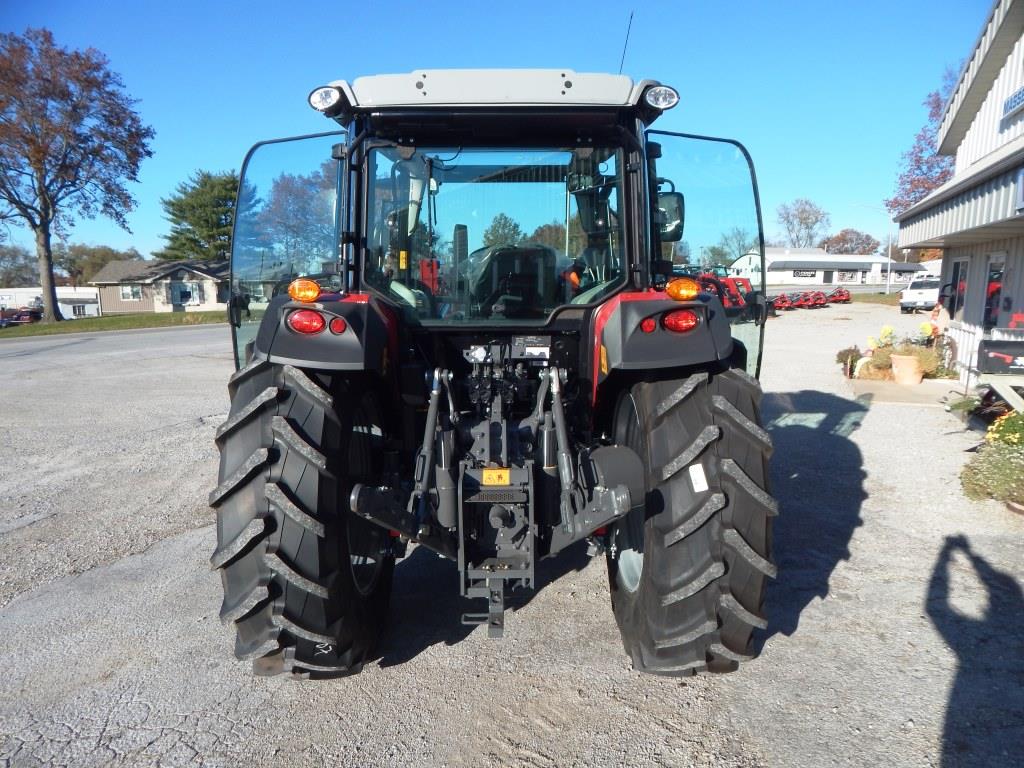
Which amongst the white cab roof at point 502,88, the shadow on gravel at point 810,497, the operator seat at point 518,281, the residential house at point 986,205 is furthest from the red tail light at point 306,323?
the residential house at point 986,205

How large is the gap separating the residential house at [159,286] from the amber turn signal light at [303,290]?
4796 centimetres

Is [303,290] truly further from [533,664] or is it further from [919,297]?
[919,297]

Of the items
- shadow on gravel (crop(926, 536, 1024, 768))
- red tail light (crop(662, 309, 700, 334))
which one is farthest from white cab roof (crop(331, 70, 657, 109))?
shadow on gravel (crop(926, 536, 1024, 768))

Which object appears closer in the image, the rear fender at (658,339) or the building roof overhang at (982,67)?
the rear fender at (658,339)

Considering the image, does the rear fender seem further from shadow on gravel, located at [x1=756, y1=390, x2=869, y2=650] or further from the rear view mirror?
shadow on gravel, located at [x1=756, y1=390, x2=869, y2=650]

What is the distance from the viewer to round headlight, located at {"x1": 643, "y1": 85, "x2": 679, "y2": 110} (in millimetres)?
2902

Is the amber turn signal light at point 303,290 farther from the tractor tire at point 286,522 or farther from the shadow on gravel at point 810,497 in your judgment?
the shadow on gravel at point 810,497

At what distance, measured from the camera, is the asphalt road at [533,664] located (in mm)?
2576

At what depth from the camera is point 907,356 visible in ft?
36.6

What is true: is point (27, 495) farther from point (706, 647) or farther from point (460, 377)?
point (706, 647)

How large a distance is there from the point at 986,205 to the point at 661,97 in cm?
753

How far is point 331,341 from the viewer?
2.68 m

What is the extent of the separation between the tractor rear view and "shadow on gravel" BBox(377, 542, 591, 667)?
250 millimetres

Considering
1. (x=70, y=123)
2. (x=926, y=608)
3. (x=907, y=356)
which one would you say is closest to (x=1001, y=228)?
(x=907, y=356)
